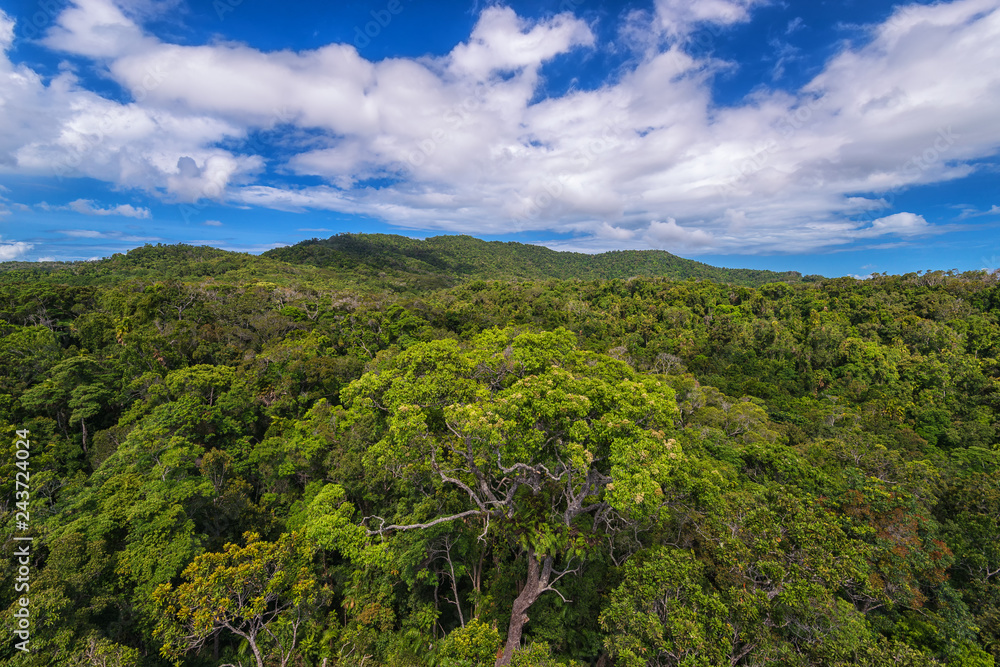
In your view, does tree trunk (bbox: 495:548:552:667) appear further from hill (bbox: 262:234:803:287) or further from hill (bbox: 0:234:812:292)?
hill (bbox: 262:234:803:287)

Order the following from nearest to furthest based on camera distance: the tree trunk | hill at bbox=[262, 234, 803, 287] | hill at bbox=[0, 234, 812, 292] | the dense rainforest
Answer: the dense rainforest < the tree trunk < hill at bbox=[0, 234, 812, 292] < hill at bbox=[262, 234, 803, 287]

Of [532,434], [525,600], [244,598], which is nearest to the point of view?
[532,434]

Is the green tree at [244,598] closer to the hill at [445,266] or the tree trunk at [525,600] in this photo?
the tree trunk at [525,600]

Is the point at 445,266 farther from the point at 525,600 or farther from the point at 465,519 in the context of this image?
the point at 525,600

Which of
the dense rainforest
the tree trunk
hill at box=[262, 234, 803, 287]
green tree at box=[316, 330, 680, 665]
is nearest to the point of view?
green tree at box=[316, 330, 680, 665]

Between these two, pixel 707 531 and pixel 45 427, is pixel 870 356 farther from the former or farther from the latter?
pixel 45 427

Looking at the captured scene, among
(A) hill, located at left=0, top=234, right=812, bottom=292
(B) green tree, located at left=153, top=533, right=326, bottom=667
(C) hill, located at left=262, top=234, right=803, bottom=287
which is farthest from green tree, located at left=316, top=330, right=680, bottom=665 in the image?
(C) hill, located at left=262, top=234, right=803, bottom=287

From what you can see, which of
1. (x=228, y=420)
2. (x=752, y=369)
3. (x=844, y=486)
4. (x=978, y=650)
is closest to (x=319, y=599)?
(x=228, y=420)

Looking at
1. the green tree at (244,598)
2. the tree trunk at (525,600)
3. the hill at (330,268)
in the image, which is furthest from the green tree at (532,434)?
the hill at (330,268)

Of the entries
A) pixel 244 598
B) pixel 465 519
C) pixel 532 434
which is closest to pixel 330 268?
pixel 244 598
